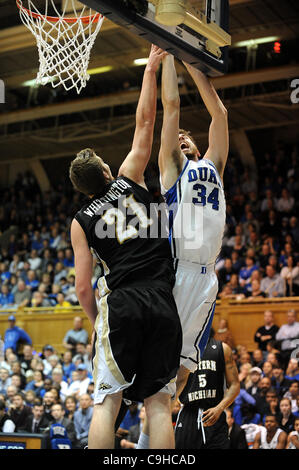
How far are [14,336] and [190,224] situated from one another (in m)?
11.2

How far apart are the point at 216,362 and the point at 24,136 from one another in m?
14.6

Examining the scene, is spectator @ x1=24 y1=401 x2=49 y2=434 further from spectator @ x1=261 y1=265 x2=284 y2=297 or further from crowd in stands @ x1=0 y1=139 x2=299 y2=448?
spectator @ x1=261 y1=265 x2=284 y2=297

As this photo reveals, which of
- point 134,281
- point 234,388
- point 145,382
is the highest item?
point 134,281

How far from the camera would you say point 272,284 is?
12.9 m

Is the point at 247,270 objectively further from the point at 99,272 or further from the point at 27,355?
the point at 27,355

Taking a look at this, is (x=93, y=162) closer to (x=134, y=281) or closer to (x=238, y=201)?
(x=134, y=281)

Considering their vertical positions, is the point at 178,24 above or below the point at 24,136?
below

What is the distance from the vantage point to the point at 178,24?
14.4 feet

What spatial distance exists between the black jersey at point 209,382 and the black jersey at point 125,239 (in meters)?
2.26

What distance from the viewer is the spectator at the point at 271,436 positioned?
857 centimetres

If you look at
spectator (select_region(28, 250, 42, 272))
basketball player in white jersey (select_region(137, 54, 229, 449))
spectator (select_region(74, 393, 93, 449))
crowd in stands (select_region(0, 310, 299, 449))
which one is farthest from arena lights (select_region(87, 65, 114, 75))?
basketball player in white jersey (select_region(137, 54, 229, 449))

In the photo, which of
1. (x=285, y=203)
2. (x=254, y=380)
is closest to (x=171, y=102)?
(x=254, y=380)
